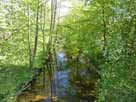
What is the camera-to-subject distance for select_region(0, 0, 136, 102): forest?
9922 millimetres

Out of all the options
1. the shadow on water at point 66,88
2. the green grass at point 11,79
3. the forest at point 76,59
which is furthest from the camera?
the shadow on water at point 66,88

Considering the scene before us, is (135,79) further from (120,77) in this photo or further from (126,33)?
(126,33)

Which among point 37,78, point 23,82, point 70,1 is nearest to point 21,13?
point 37,78

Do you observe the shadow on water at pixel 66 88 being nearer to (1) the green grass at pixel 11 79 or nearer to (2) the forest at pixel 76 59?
(2) the forest at pixel 76 59

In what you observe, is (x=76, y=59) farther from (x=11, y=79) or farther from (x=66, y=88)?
(x=11, y=79)

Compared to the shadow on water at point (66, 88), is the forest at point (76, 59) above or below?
above

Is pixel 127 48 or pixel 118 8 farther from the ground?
pixel 118 8

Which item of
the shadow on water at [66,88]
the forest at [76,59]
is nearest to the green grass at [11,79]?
the forest at [76,59]

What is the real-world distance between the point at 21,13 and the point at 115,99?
63.2 ft

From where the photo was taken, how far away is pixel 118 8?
10133 millimetres

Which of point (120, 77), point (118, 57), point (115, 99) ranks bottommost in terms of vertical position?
point (115, 99)

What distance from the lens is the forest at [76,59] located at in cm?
992

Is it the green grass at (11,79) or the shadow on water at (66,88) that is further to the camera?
the shadow on water at (66,88)

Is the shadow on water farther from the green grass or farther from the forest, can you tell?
the green grass
